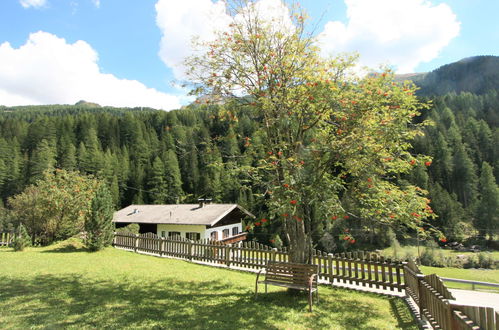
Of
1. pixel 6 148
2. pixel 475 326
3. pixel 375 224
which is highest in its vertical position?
pixel 6 148

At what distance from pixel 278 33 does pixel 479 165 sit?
84513 millimetres

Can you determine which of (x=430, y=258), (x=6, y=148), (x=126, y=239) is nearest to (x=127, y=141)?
(x=6, y=148)

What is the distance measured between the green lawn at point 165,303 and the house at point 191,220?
1906cm

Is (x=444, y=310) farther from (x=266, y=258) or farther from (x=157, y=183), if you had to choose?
(x=157, y=183)

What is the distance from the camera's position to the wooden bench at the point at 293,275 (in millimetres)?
7148

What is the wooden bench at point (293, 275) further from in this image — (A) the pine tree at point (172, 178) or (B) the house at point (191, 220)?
(A) the pine tree at point (172, 178)

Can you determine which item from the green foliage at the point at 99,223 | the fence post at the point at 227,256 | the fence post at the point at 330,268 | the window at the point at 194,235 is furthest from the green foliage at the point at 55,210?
the fence post at the point at 330,268

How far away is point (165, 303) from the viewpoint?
22.2 ft

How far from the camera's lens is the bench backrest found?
7.19m

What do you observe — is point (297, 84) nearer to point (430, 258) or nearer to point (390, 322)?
point (390, 322)

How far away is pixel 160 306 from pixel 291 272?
3.35m

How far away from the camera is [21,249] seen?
16.0 metres

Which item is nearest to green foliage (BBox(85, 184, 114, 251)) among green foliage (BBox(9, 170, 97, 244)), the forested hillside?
green foliage (BBox(9, 170, 97, 244))

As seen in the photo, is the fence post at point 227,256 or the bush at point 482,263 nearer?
the fence post at point 227,256
